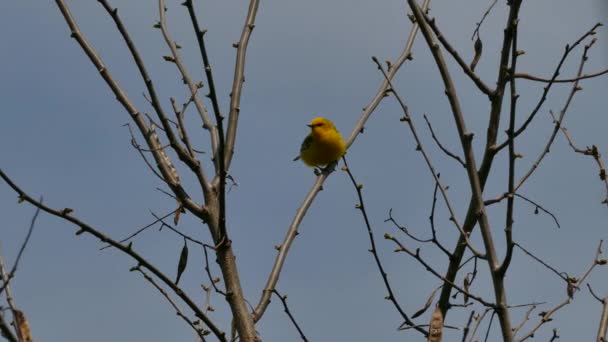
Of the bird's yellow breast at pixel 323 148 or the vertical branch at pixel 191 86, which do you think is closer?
the vertical branch at pixel 191 86

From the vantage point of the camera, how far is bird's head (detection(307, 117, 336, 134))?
39.3ft

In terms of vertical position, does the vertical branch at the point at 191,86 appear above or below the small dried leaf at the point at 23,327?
above

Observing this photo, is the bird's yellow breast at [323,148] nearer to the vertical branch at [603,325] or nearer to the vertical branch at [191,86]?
the vertical branch at [191,86]

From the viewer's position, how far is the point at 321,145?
11352 mm

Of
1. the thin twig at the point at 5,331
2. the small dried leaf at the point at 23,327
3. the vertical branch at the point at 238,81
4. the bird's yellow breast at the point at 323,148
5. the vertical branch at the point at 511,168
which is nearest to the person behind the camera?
the thin twig at the point at 5,331

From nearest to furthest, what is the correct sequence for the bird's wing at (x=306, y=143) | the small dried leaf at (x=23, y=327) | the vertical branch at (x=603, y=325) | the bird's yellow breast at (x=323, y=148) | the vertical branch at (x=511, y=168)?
1. the small dried leaf at (x=23, y=327)
2. the vertical branch at (x=511, y=168)
3. the vertical branch at (x=603, y=325)
4. the bird's yellow breast at (x=323, y=148)
5. the bird's wing at (x=306, y=143)

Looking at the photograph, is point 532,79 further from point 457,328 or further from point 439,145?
point 457,328

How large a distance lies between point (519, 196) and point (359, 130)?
65.1 inches

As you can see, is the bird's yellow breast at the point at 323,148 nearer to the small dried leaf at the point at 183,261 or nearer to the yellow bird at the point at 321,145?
the yellow bird at the point at 321,145

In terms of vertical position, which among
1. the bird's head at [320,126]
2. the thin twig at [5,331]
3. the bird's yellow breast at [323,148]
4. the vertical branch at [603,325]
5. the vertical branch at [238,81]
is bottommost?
the thin twig at [5,331]

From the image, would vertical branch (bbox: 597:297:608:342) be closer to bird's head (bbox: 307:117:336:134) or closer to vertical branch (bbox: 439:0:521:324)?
vertical branch (bbox: 439:0:521:324)

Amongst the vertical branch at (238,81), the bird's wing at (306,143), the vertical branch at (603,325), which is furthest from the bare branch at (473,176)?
the bird's wing at (306,143)

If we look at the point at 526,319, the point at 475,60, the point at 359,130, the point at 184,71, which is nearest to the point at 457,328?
the point at 526,319

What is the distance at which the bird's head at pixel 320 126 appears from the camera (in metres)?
12.0
